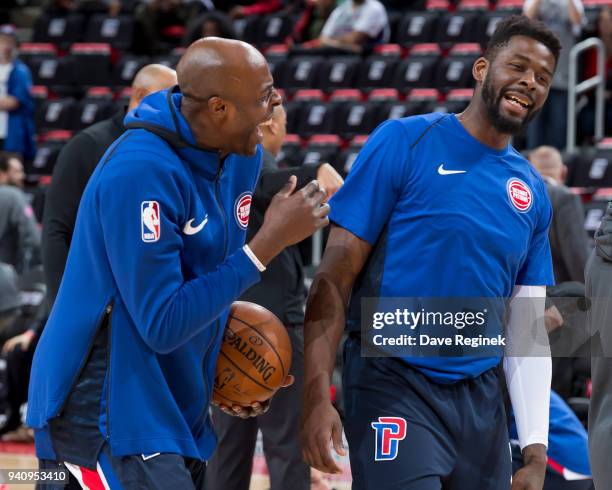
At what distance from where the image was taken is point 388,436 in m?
2.70

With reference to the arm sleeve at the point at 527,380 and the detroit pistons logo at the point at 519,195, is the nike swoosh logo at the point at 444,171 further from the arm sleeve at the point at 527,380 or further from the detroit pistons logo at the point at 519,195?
the arm sleeve at the point at 527,380

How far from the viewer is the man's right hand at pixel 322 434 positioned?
2.64 metres

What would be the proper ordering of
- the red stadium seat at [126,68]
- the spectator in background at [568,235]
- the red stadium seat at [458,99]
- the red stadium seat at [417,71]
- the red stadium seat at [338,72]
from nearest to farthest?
the spectator in background at [568,235] < the red stadium seat at [458,99] < the red stadium seat at [417,71] < the red stadium seat at [338,72] < the red stadium seat at [126,68]

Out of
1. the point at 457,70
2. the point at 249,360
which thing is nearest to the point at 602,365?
the point at 249,360

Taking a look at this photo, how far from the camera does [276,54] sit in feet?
39.6

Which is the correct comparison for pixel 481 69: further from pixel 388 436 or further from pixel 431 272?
pixel 388 436

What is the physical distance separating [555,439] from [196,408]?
2640 mm

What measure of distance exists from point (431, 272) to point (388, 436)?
41cm

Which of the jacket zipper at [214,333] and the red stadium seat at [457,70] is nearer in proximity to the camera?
the jacket zipper at [214,333]

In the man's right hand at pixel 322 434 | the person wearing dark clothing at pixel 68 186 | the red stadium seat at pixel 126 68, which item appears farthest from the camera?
the red stadium seat at pixel 126 68

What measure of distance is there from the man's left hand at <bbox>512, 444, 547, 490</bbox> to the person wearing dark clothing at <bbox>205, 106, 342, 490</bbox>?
4.86 feet

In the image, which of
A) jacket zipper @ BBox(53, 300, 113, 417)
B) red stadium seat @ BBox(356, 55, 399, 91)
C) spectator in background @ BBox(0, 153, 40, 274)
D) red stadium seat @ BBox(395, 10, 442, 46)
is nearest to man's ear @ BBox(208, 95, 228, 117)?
jacket zipper @ BBox(53, 300, 113, 417)

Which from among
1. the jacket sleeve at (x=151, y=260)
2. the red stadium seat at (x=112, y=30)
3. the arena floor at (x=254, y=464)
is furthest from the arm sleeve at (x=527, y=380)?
the red stadium seat at (x=112, y=30)

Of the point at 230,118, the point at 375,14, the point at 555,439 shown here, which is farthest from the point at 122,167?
the point at 375,14
